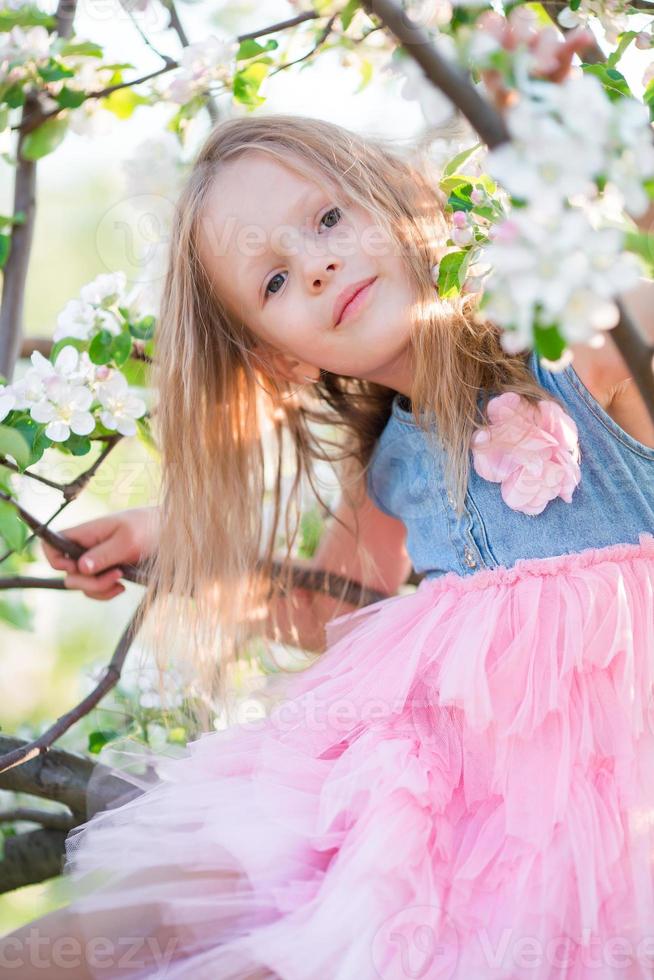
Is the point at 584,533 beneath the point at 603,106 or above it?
beneath

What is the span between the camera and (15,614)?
1.58 m

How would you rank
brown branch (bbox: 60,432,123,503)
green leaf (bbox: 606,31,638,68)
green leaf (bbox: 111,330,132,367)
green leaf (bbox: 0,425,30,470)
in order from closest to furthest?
green leaf (bbox: 606,31,638,68) → green leaf (bbox: 0,425,30,470) → brown branch (bbox: 60,432,123,503) → green leaf (bbox: 111,330,132,367)

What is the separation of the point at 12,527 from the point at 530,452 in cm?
64

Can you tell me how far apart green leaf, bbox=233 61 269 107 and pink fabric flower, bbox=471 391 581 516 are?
1.98 ft

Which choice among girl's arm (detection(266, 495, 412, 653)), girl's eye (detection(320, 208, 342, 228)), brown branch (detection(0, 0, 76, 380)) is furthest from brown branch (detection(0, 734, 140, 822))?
girl's eye (detection(320, 208, 342, 228))

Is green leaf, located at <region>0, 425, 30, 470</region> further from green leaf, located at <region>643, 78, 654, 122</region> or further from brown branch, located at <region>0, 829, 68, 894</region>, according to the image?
green leaf, located at <region>643, 78, 654, 122</region>

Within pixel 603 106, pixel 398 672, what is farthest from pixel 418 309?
pixel 603 106

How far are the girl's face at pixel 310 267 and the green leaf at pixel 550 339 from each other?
2.33ft

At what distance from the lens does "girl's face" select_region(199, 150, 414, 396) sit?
52.0 inches

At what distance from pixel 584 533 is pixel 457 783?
34cm

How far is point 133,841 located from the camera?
113 cm

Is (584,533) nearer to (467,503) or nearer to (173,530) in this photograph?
(467,503)

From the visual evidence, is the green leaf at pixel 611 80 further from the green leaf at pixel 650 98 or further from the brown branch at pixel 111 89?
the brown branch at pixel 111 89

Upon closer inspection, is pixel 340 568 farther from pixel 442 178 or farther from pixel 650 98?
pixel 650 98
